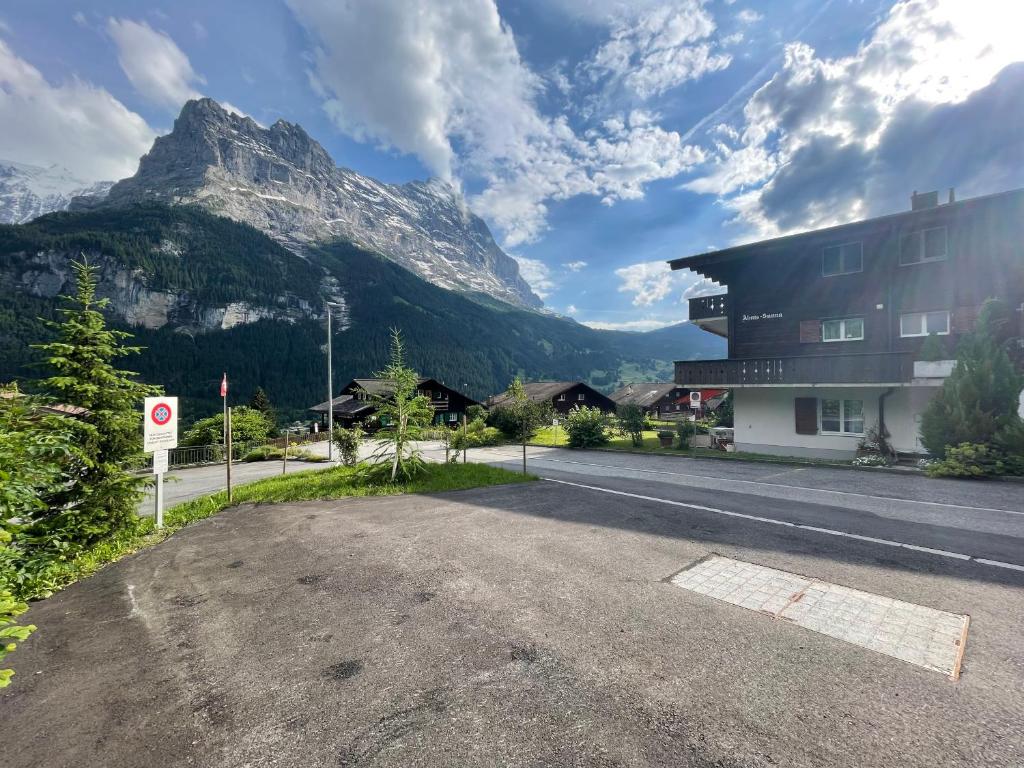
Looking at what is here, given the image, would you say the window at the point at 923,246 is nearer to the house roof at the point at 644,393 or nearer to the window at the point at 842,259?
the window at the point at 842,259

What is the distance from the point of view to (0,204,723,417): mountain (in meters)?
124

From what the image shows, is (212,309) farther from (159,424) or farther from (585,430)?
(159,424)

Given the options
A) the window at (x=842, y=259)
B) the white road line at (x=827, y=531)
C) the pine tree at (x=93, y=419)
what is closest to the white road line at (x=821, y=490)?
the white road line at (x=827, y=531)

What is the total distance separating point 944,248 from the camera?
17.1 m

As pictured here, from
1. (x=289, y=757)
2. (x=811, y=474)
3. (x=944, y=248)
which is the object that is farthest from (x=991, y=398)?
(x=289, y=757)

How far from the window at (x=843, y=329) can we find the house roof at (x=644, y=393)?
42685 mm

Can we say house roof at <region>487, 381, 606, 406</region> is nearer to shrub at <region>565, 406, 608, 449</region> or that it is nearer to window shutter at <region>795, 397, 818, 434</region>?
shrub at <region>565, 406, 608, 449</region>

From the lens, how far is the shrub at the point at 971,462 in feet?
39.8

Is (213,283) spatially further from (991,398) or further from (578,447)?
(991,398)

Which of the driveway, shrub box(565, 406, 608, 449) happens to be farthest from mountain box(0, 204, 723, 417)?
the driveway

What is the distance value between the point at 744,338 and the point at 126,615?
79.5 ft

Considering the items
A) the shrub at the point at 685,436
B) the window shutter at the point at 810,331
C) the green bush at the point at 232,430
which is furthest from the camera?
the green bush at the point at 232,430

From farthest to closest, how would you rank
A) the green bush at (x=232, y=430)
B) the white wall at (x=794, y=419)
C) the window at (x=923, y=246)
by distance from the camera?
the green bush at (x=232, y=430) < the window at (x=923, y=246) < the white wall at (x=794, y=419)

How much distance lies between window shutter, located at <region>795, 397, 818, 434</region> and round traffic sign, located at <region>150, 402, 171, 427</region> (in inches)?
889
